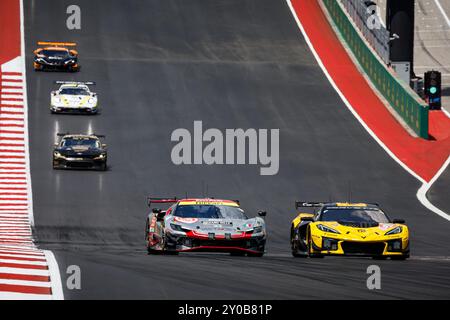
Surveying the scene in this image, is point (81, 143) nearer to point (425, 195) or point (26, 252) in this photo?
point (425, 195)

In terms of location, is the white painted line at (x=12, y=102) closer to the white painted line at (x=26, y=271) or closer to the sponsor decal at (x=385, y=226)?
the sponsor decal at (x=385, y=226)

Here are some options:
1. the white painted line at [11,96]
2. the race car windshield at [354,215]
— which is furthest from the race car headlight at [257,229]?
the white painted line at [11,96]

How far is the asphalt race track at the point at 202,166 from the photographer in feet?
45.7

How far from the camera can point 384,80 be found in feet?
160

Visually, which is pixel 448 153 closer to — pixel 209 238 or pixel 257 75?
pixel 257 75

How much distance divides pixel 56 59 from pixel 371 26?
15.1 meters

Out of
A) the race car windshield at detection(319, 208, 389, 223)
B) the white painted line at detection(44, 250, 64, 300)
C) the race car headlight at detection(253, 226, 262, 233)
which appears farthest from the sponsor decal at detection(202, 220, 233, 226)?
the white painted line at detection(44, 250, 64, 300)

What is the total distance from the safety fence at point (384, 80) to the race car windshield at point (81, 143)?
13.6m

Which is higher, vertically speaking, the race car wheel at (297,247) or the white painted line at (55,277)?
the white painted line at (55,277)

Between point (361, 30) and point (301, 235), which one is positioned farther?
point (361, 30)

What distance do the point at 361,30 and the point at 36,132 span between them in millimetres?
22215

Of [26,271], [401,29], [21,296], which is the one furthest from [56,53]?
[21,296]

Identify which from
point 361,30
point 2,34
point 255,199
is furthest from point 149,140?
point 361,30

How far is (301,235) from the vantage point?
21875 mm
